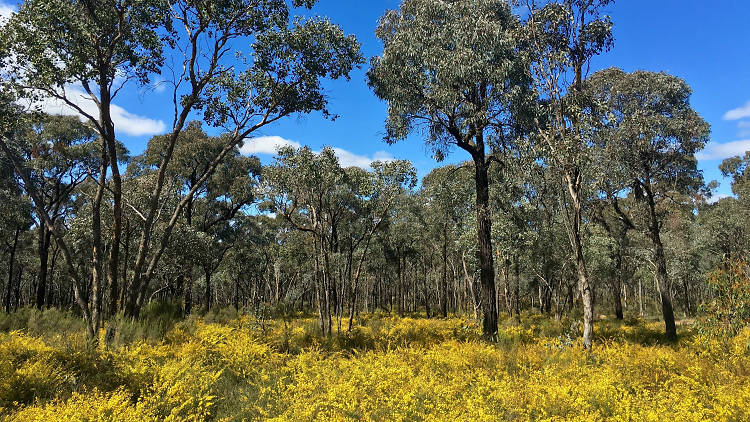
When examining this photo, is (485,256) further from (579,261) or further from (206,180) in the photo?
(206,180)

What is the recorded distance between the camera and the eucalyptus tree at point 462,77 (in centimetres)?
1166

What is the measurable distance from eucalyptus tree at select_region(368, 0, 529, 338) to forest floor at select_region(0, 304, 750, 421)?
449 centimetres

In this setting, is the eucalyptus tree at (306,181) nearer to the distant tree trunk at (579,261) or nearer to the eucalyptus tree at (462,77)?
the eucalyptus tree at (462,77)

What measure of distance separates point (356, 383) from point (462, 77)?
29.1 feet

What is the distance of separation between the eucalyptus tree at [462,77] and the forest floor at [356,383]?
4.49 metres

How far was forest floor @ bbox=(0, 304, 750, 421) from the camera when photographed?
546cm

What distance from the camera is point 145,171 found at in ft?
83.1

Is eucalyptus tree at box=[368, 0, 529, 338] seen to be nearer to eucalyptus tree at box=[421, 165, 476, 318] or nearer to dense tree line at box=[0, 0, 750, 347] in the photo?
dense tree line at box=[0, 0, 750, 347]

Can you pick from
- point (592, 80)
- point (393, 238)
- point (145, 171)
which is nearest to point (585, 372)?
point (592, 80)

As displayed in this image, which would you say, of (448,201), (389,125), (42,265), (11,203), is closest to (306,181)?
(389,125)

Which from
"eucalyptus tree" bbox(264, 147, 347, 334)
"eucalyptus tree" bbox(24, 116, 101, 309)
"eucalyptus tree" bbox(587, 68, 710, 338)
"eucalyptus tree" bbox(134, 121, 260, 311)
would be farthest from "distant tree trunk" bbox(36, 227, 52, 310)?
"eucalyptus tree" bbox(587, 68, 710, 338)

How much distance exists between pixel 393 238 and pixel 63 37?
24936 mm

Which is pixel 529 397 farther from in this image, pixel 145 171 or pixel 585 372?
pixel 145 171

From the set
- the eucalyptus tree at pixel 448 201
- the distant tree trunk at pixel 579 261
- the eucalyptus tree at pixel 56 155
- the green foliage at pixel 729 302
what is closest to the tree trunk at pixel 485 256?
the distant tree trunk at pixel 579 261
